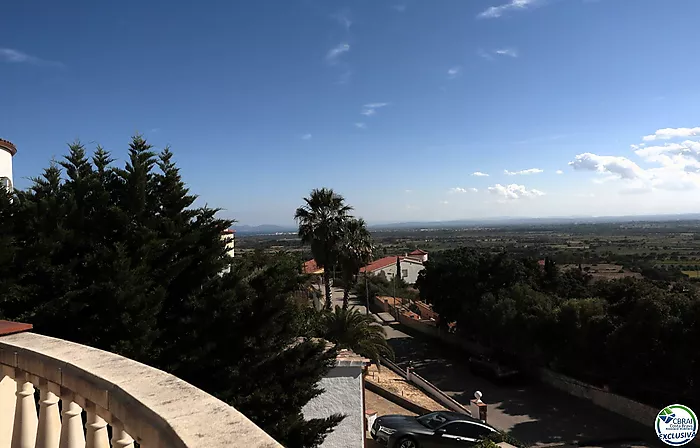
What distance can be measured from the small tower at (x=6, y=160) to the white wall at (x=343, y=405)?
8.79m

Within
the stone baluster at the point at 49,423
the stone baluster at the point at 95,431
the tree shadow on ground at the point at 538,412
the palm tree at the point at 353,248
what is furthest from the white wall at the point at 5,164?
the tree shadow on ground at the point at 538,412

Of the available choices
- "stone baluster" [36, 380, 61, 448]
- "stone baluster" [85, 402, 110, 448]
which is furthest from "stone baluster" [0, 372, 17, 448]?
"stone baluster" [85, 402, 110, 448]

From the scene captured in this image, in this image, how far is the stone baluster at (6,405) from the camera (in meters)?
2.69

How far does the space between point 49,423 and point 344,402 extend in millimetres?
8377

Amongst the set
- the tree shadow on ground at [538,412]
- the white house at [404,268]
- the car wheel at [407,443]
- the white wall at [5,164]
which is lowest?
the tree shadow on ground at [538,412]

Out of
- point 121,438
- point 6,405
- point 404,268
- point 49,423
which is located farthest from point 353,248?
point 404,268

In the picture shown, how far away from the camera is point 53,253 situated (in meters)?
6.62

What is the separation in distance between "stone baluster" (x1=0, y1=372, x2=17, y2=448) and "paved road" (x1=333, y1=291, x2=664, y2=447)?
1714 centimetres

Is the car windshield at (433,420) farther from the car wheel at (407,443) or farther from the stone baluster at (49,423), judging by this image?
the stone baluster at (49,423)

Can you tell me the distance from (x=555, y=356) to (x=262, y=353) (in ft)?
62.6

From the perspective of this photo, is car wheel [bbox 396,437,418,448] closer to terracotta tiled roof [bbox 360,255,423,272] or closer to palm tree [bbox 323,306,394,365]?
palm tree [bbox 323,306,394,365]

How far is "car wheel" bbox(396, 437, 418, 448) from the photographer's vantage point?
36.8 ft

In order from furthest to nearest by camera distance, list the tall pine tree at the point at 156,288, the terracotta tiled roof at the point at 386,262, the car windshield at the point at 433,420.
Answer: the terracotta tiled roof at the point at 386,262
the car windshield at the point at 433,420
the tall pine tree at the point at 156,288

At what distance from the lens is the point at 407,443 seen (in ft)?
37.1
